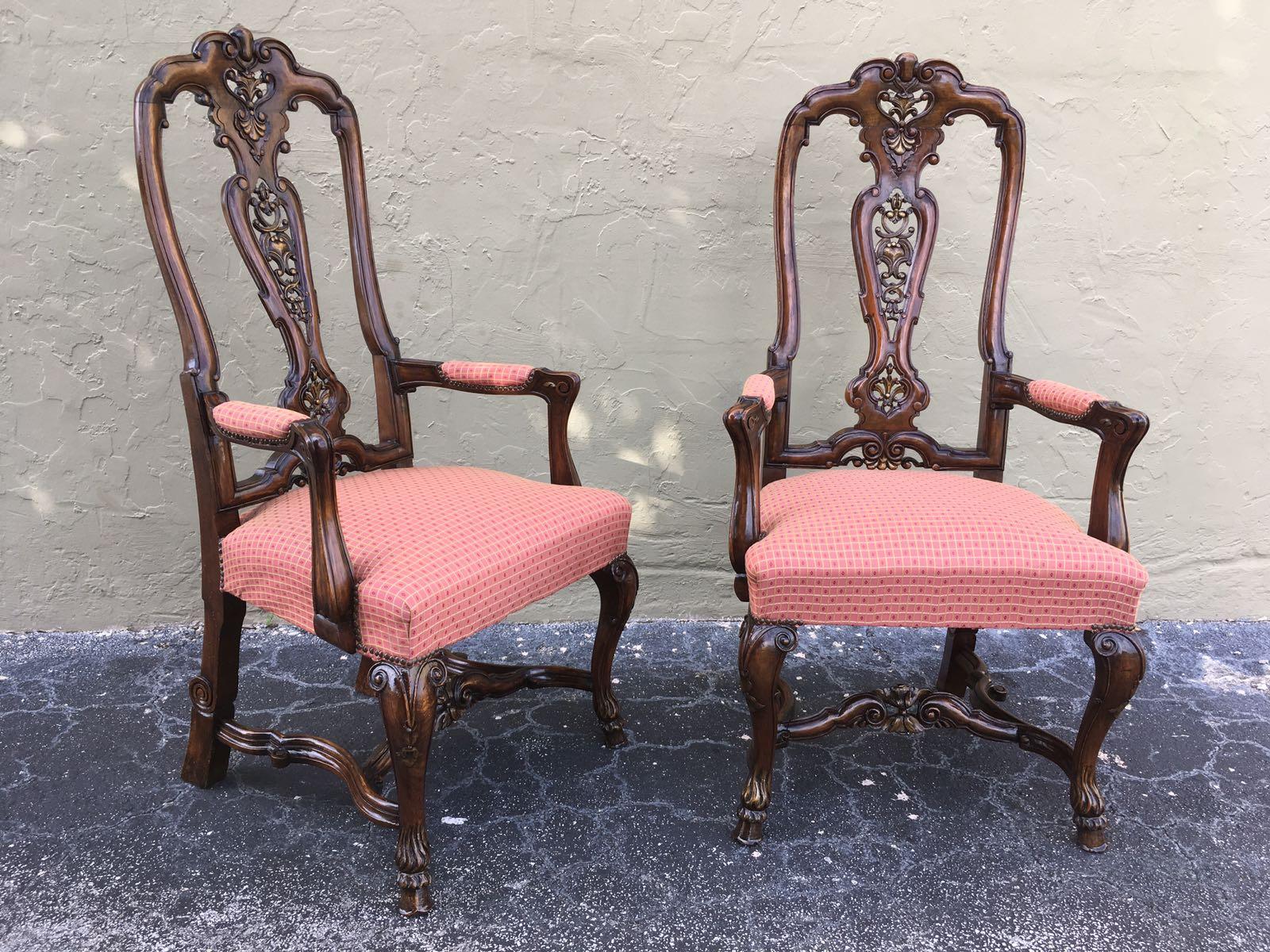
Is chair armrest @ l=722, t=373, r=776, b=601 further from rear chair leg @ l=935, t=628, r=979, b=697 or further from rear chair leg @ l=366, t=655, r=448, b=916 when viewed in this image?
rear chair leg @ l=935, t=628, r=979, b=697

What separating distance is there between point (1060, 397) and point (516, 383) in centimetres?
111

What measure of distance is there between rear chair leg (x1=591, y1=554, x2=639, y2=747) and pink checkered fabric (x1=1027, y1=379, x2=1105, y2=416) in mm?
910

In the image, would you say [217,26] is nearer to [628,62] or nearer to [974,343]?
[628,62]

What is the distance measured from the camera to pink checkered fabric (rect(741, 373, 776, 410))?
170cm

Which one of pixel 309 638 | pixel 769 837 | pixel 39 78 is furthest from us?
pixel 309 638

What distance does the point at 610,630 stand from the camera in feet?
6.40

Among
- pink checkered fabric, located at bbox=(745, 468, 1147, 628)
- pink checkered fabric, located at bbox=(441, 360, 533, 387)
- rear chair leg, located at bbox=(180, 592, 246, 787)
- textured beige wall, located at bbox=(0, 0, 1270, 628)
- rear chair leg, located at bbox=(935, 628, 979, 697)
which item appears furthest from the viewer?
textured beige wall, located at bbox=(0, 0, 1270, 628)

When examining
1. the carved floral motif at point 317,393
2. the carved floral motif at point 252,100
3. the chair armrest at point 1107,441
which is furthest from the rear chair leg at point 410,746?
the chair armrest at point 1107,441

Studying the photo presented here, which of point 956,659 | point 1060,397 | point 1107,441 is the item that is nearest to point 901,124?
point 1060,397

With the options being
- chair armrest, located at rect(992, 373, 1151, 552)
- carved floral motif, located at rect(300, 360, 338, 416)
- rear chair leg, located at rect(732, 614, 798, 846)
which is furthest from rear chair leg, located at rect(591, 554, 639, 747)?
chair armrest, located at rect(992, 373, 1151, 552)

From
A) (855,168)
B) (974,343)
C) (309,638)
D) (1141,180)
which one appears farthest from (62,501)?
(1141,180)

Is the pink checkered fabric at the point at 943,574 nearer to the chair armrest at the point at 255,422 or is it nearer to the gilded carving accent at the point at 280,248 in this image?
the chair armrest at the point at 255,422

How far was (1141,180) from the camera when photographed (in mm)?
2377

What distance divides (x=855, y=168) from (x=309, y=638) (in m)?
2.00
